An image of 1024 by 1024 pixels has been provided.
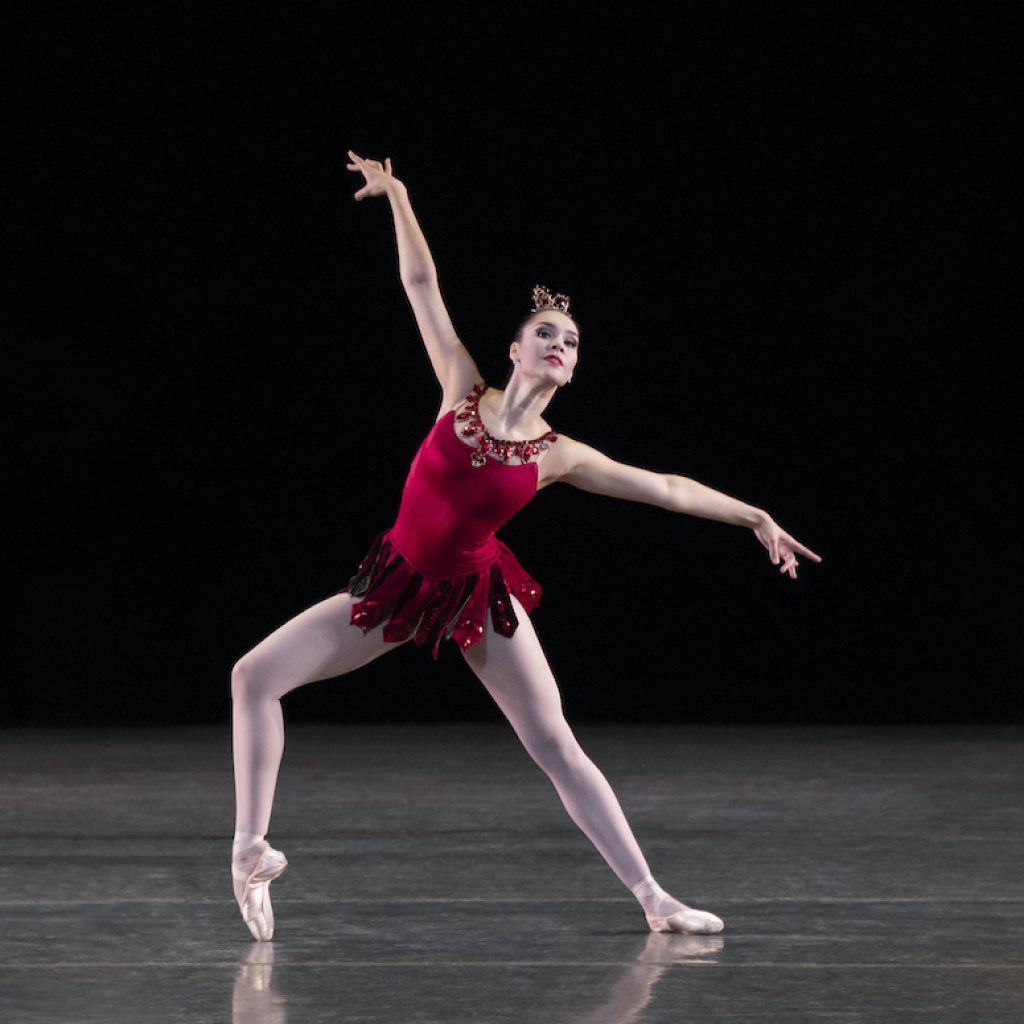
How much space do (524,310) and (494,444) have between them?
393 centimetres

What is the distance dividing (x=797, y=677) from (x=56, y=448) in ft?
9.88

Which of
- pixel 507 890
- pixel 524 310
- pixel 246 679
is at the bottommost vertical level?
pixel 507 890

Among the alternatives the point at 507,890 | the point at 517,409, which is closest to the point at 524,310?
the point at 507,890

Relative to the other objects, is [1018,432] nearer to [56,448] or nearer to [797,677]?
[797,677]

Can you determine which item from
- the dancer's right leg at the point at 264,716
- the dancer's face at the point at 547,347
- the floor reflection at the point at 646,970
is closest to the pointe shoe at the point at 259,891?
the dancer's right leg at the point at 264,716

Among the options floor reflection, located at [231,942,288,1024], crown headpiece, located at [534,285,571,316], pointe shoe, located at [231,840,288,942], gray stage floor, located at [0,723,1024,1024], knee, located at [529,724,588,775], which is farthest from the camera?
crown headpiece, located at [534,285,571,316]

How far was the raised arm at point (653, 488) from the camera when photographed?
311 centimetres

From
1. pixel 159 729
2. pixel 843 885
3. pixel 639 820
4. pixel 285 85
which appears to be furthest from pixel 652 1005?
pixel 285 85

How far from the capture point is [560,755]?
3.12 meters

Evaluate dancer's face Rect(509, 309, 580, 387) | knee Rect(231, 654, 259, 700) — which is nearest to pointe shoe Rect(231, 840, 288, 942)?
knee Rect(231, 654, 259, 700)

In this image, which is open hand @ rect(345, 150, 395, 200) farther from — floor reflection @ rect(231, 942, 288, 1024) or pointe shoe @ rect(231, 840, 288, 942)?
floor reflection @ rect(231, 942, 288, 1024)

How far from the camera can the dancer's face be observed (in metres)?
3.11

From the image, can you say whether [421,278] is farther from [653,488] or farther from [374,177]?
[653,488]

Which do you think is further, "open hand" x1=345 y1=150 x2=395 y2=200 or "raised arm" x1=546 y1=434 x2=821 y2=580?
"open hand" x1=345 y1=150 x2=395 y2=200
